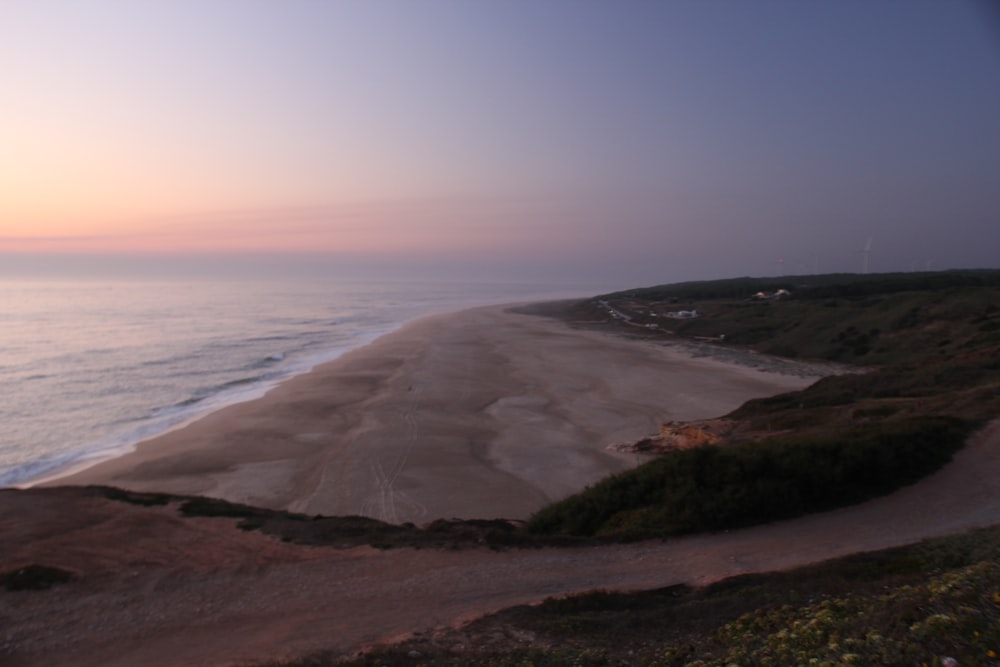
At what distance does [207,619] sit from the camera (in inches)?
320

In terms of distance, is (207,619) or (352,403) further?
(352,403)

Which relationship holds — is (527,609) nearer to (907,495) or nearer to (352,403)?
(907,495)

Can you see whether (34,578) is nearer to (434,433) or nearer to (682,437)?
(434,433)

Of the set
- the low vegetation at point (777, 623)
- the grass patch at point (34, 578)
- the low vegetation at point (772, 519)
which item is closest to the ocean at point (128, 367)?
the grass patch at point (34, 578)

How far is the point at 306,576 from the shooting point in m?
9.16

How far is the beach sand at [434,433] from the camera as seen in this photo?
15867 millimetres

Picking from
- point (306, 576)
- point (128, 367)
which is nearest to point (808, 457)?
point (306, 576)

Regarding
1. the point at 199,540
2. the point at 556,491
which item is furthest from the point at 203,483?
the point at 556,491

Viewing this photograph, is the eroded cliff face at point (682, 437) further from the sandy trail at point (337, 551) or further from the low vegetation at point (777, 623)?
the low vegetation at point (777, 623)

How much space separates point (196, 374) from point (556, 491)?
2621cm

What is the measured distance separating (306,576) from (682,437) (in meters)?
12.4

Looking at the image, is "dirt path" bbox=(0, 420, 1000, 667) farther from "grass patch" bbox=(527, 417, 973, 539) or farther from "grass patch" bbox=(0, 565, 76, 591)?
"grass patch" bbox=(527, 417, 973, 539)

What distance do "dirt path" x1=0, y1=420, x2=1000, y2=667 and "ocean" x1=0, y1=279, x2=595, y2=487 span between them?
1128 cm

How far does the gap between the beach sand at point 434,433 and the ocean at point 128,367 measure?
2.31 metres
